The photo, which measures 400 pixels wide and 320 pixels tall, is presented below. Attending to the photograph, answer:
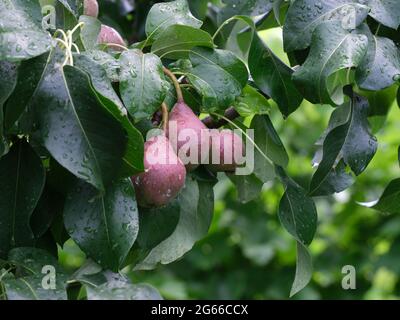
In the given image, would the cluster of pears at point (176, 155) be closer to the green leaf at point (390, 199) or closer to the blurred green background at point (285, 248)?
the green leaf at point (390, 199)

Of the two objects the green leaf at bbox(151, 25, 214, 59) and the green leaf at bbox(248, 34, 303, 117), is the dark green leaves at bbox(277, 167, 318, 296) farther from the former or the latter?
the green leaf at bbox(151, 25, 214, 59)

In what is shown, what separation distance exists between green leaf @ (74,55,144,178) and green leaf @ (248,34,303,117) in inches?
10.2

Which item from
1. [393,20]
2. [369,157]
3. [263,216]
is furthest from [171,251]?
[263,216]

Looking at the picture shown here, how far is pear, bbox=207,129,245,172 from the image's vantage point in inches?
35.3

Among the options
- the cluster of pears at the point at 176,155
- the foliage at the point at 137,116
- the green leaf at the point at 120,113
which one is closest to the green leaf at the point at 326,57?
the foliage at the point at 137,116

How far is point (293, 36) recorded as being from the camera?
35.8 inches

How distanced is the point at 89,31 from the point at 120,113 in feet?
0.58

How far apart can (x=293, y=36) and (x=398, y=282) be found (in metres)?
1.71

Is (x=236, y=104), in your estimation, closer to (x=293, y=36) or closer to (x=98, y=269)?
(x=293, y=36)

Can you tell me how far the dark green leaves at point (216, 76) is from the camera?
0.88m

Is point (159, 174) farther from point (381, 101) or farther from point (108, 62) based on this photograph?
point (381, 101)

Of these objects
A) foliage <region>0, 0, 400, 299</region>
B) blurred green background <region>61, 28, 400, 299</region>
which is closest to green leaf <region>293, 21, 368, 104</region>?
foliage <region>0, 0, 400, 299</region>

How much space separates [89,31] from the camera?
0.87 meters

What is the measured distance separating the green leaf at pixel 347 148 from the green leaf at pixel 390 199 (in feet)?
0.42
